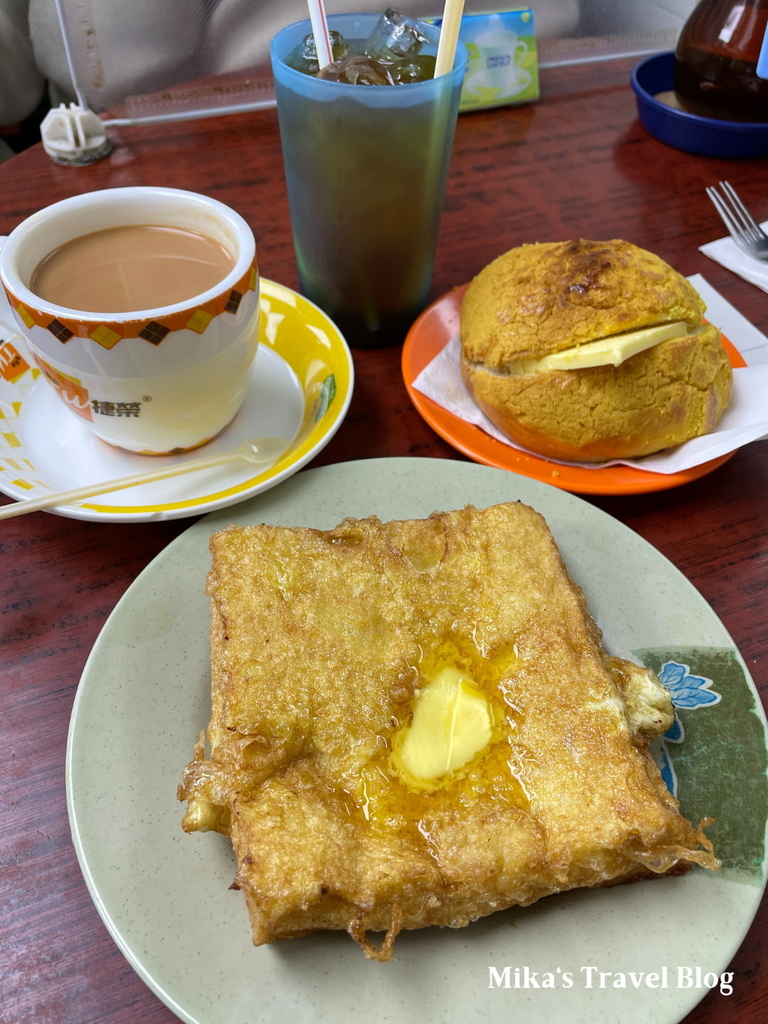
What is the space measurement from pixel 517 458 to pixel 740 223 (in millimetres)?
1063

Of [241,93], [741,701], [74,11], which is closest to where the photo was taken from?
[741,701]

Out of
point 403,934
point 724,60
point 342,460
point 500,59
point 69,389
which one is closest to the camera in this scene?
point 403,934

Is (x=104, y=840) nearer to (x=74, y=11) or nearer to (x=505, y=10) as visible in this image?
(x=74, y=11)

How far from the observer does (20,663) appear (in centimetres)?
107

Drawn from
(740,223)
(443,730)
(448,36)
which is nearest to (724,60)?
(740,223)

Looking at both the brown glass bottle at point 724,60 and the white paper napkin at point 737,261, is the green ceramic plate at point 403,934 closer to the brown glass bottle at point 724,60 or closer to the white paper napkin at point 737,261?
the white paper napkin at point 737,261

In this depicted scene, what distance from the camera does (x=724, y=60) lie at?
195 cm

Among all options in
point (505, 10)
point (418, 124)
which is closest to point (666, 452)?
point (418, 124)

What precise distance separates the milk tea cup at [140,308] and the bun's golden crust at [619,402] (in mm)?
476

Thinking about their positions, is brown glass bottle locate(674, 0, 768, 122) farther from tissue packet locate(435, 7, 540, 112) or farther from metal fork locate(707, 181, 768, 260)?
tissue packet locate(435, 7, 540, 112)

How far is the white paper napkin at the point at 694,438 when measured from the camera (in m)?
1.31

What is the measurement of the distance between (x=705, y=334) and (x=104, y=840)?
1.22 meters

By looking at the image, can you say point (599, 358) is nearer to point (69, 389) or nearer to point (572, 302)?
point (572, 302)

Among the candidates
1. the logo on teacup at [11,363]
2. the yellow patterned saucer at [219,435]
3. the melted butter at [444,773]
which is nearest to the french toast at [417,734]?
the melted butter at [444,773]
